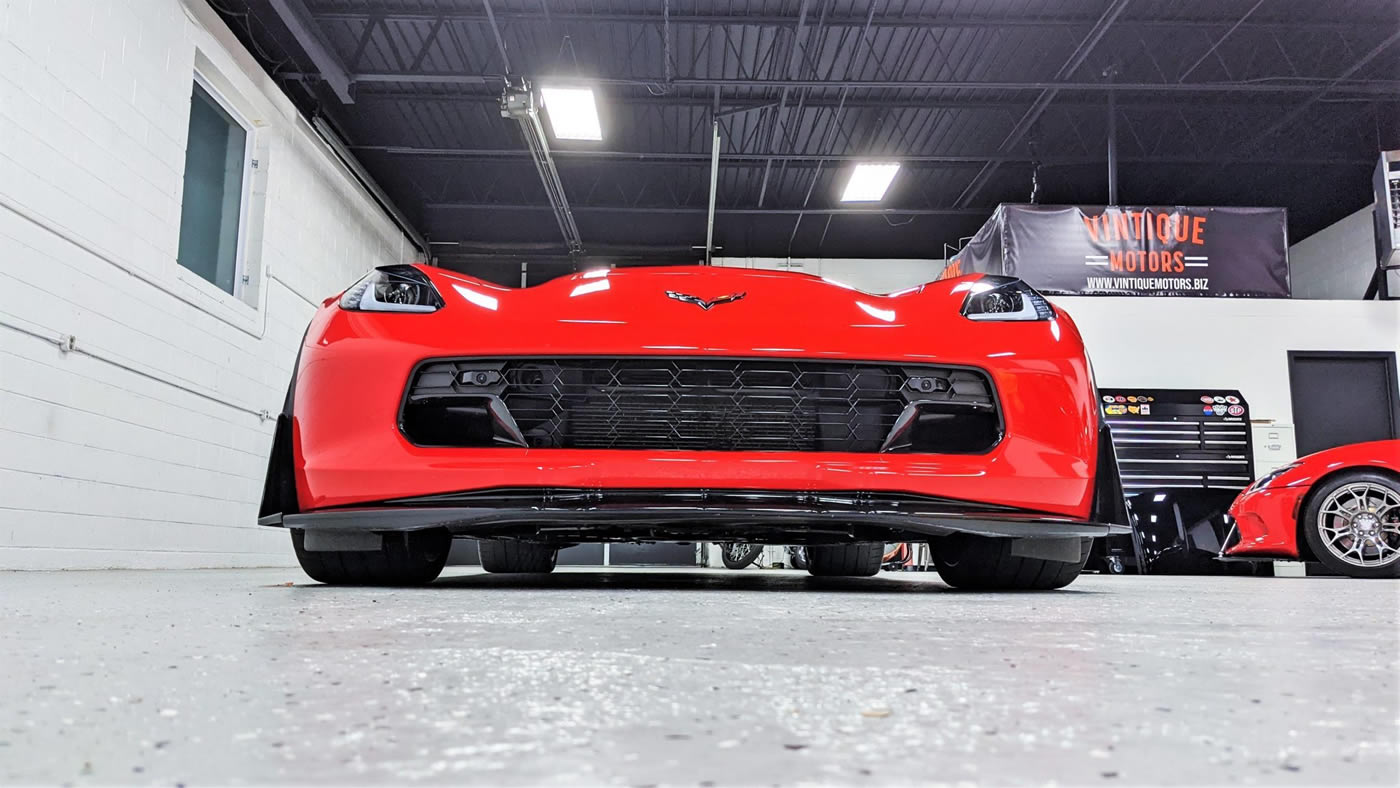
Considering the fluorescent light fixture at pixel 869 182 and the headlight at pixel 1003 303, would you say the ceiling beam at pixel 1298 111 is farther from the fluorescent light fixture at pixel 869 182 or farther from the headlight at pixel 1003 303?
the headlight at pixel 1003 303

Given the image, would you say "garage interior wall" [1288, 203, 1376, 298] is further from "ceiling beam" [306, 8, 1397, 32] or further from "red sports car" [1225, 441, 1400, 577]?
"red sports car" [1225, 441, 1400, 577]

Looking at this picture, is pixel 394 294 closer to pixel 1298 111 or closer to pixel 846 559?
pixel 846 559

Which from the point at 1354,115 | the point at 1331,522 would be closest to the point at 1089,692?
the point at 1331,522

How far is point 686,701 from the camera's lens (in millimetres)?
682

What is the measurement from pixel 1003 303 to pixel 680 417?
83 cm

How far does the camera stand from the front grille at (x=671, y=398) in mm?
2127

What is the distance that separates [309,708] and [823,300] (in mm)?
1753

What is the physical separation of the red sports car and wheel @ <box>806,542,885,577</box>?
2.82 m

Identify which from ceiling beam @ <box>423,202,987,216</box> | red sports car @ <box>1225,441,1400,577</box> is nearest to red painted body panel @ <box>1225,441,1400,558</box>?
red sports car @ <box>1225,441,1400,577</box>

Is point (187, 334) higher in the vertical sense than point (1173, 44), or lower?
lower

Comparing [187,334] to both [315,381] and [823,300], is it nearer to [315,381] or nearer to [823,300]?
[315,381]

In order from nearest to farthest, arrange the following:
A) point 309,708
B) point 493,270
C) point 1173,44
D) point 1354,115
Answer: point 309,708, point 1173,44, point 1354,115, point 493,270

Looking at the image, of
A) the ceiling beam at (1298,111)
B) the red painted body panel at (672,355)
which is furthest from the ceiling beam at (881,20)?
the red painted body panel at (672,355)

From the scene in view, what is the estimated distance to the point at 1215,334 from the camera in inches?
350
